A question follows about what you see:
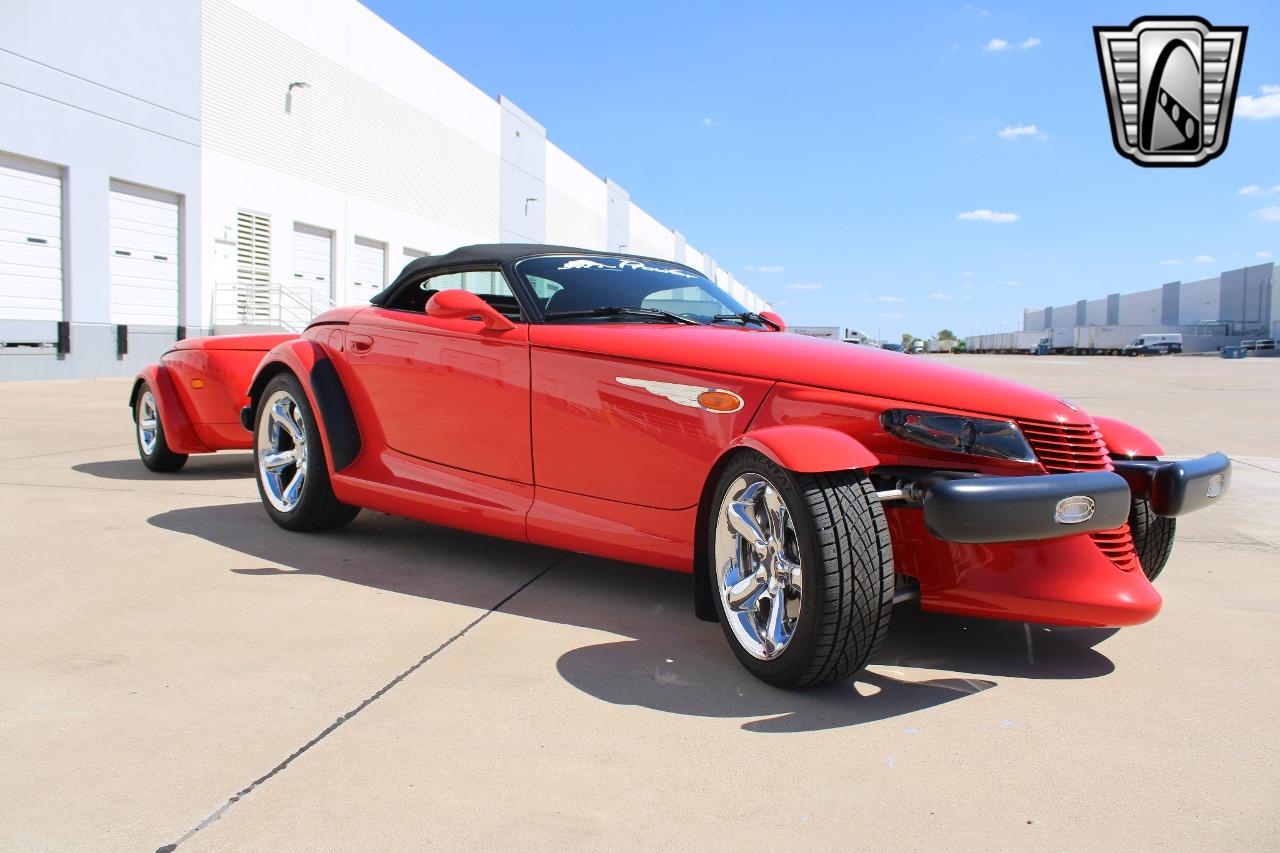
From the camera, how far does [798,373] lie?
3.06 meters

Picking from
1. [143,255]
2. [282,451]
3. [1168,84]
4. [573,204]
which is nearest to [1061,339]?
[573,204]

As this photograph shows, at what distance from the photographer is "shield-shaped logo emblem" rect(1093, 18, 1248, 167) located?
29.3ft

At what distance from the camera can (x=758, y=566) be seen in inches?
114

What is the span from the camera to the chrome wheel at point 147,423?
6.52 m

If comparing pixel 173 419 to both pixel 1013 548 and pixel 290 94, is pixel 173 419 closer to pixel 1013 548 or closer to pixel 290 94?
pixel 1013 548

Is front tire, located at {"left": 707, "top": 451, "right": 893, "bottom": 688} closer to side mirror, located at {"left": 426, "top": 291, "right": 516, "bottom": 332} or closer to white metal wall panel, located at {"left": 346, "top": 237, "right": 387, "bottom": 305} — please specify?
side mirror, located at {"left": 426, "top": 291, "right": 516, "bottom": 332}

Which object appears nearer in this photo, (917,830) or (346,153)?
(917,830)

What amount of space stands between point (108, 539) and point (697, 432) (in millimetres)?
2941

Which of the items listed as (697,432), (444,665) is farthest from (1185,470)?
(444,665)

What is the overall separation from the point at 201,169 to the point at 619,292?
71.1ft

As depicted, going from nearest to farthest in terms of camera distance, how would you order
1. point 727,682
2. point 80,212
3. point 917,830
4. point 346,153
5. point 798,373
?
point 917,830, point 727,682, point 798,373, point 80,212, point 346,153

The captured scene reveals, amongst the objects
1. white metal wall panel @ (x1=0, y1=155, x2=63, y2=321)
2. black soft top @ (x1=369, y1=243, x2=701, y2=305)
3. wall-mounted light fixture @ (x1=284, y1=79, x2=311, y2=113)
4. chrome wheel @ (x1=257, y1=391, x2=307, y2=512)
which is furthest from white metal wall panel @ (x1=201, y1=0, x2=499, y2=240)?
black soft top @ (x1=369, y1=243, x2=701, y2=305)

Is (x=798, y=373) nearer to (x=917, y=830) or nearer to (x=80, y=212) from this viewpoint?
(x=917, y=830)

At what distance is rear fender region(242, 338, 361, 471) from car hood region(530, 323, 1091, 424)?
3.98 ft
